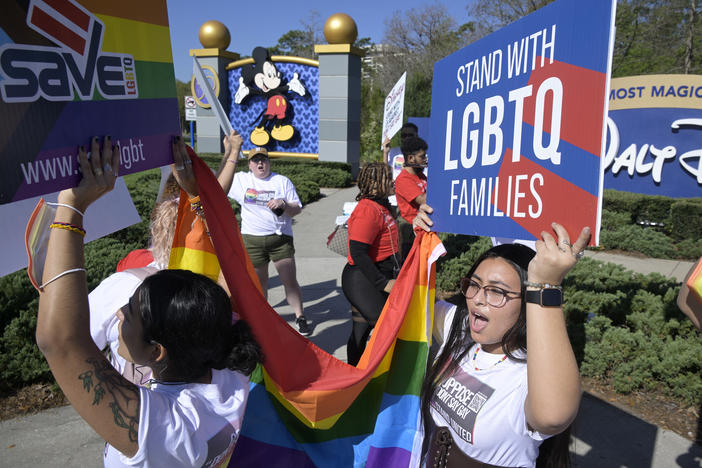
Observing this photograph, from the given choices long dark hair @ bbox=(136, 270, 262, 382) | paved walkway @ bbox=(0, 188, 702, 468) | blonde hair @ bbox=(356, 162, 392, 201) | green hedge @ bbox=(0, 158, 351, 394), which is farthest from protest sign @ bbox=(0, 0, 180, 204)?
→ paved walkway @ bbox=(0, 188, 702, 468)

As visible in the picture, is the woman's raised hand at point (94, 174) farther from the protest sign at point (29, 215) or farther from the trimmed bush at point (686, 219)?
the trimmed bush at point (686, 219)

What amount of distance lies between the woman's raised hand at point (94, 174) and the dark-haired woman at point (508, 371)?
1265 millimetres

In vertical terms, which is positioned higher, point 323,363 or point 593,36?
point 593,36

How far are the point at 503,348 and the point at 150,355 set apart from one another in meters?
1.21

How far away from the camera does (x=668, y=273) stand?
7.50 m

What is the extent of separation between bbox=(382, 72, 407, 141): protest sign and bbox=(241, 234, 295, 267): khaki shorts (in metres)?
3.69

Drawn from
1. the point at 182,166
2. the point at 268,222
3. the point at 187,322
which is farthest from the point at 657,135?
the point at 187,322

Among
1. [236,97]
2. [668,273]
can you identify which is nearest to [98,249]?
[668,273]

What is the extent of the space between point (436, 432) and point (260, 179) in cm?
391

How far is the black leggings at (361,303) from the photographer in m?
3.46

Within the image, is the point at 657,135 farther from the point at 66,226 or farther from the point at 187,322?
the point at 66,226

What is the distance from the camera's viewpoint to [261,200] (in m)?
5.11

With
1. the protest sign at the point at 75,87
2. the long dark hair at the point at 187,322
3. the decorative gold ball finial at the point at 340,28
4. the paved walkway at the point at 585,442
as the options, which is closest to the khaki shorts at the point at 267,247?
the paved walkway at the point at 585,442

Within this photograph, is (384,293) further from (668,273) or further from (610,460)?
(668,273)
